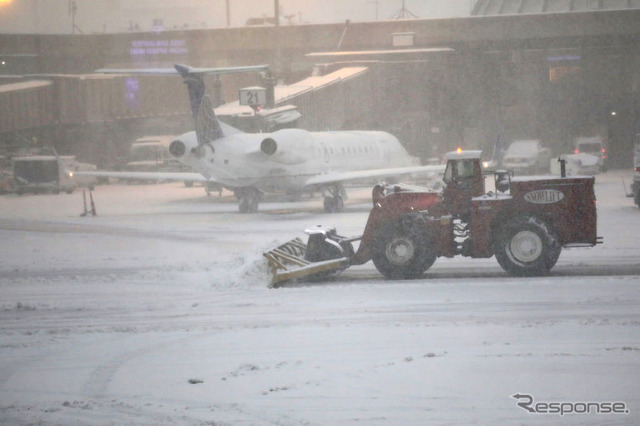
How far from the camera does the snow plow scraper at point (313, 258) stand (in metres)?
17.1

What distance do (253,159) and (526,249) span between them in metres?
17.9

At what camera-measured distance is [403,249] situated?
1736 centimetres

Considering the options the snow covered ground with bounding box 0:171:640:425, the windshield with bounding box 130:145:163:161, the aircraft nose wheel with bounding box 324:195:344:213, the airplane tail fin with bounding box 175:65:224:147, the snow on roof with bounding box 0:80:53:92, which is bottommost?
the snow covered ground with bounding box 0:171:640:425

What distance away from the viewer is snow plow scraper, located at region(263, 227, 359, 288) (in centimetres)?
1708

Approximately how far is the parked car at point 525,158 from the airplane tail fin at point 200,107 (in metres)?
26.0

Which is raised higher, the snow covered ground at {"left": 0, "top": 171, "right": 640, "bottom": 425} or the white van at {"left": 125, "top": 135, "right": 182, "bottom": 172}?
the white van at {"left": 125, "top": 135, "right": 182, "bottom": 172}

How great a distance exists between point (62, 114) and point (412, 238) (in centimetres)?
4684

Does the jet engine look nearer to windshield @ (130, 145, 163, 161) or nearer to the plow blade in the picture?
the plow blade

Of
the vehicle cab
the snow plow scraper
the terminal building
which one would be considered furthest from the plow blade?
the terminal building

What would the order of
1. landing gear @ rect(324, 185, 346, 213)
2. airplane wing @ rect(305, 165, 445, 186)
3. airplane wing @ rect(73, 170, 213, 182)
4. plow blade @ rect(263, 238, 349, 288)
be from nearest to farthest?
plow blade @ rect(263, 238, 349, 288)
landing gear @ rect(324, 185, 346, 213)
airplane wing @ rect(305, 165, 445, 186)
airplane wing @ rect(73, 170, 213, 182)

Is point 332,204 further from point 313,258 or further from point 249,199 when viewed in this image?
point 313,258

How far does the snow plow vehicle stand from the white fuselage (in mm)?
15398

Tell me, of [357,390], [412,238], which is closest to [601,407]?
[357,390]

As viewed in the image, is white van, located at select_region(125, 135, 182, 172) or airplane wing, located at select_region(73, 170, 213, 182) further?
white van, located at select_region(125, 135, 182, 172)
